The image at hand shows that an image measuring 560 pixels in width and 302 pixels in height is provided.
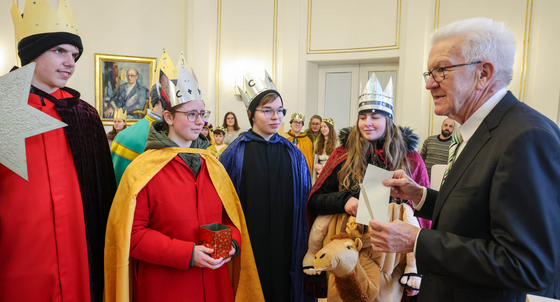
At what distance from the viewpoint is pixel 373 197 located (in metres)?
1.46

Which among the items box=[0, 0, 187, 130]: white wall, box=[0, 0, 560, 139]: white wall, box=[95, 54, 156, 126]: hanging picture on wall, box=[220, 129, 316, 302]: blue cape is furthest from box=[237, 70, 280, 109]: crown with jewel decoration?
box=[0, 0, 187, 130]: white wall

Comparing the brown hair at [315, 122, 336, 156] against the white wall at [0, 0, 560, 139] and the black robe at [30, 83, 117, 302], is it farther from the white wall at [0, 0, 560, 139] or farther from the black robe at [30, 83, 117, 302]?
the black robe at [30, 83, 117, 302]

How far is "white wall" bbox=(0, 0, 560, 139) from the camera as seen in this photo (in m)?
6.46

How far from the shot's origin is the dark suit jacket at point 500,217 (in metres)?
0.93

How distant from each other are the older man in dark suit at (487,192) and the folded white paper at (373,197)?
0.59ft

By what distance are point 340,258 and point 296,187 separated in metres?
0.68

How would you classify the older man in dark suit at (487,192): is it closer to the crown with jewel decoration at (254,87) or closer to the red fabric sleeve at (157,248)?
the red fabric sleeve at (157,248)

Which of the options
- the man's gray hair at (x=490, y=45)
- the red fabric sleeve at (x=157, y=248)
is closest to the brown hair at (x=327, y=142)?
the red fabric sleeve at (x=157, y=248)

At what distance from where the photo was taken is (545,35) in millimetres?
5770

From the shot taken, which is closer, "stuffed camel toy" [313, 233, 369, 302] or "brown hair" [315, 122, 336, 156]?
"stuffed camel toy" [313, 233, 369, 302]

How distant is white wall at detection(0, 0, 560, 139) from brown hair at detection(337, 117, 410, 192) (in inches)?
189

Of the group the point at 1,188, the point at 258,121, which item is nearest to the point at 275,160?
the point at 258,121

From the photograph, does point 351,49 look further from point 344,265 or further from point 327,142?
point 344,265

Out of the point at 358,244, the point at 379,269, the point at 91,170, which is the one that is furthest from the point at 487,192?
the point at 91,170
